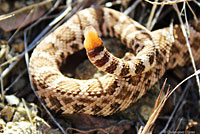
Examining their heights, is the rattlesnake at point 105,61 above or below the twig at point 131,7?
below

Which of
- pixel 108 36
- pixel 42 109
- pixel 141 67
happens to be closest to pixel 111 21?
pixel 108 36

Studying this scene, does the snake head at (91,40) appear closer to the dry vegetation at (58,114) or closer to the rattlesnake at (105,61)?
the rattlesnake at (105,61)

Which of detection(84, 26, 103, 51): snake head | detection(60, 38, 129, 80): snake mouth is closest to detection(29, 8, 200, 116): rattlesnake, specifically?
detection(84, 26, 103, 51): snake head

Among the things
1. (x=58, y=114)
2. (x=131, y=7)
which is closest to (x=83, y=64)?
(x=58, y=114)

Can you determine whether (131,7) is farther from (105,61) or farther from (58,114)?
(58,114)

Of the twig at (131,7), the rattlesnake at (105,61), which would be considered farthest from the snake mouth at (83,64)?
the twig at (131,7)

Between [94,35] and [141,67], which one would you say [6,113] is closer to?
[94,35]
